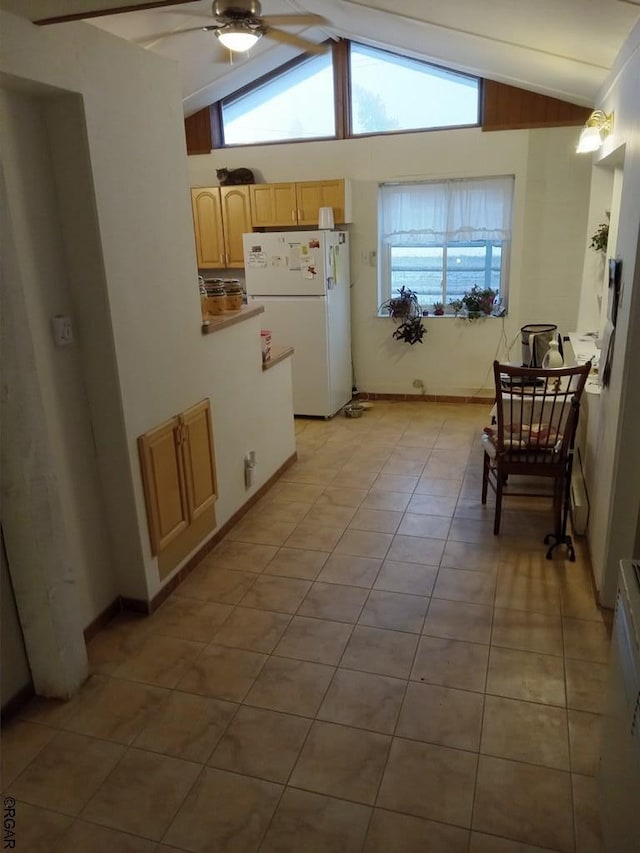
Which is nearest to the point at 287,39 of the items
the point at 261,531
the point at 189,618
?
the point at 261,531

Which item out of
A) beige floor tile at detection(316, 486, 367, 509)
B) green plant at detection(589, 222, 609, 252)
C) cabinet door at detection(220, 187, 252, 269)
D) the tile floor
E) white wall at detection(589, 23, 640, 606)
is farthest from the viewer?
cabinet door at detection(220, 187, 252, 269)

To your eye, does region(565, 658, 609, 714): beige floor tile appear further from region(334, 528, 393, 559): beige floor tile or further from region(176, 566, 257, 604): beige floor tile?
region(176, 566, 257, 604): beige floor tile

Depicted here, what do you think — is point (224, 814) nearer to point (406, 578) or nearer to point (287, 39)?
point (406, 578)

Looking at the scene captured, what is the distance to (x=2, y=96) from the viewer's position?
2100mm

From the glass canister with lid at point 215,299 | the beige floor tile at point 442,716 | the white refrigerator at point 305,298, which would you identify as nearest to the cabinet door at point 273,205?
the white refrigerator at point 305,298

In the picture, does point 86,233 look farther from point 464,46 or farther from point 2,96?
point 464,46

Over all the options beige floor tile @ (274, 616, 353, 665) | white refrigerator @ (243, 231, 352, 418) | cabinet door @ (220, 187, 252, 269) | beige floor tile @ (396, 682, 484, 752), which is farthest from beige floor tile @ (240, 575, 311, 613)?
cabinet door @ (220, 187, 252, 269)

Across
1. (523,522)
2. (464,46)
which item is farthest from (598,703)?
(464,46)

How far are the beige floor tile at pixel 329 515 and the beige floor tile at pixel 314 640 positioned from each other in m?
0.92

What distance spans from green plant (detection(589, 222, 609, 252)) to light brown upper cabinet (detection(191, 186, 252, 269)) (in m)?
2.96

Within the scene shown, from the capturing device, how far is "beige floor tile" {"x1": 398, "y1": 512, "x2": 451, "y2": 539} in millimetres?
3447

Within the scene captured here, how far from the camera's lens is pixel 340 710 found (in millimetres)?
2191

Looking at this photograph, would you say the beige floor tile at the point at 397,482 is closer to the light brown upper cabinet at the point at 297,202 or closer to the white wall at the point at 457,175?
the white wall at the point at 457,175

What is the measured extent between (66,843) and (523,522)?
2.68 m
